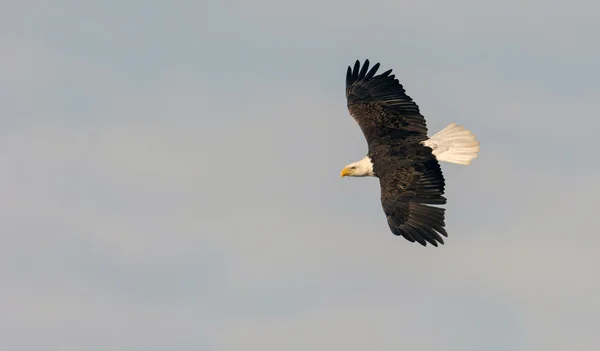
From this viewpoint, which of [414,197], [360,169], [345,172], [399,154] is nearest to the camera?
[414,197]

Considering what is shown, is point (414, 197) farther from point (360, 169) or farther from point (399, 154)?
point (360, 169)

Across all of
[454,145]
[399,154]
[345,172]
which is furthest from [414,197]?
[345,172]

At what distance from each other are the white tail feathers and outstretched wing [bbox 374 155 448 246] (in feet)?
1.29

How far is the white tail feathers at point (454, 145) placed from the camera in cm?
2541

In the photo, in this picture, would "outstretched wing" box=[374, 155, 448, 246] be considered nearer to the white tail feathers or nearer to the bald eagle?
the bald eagle

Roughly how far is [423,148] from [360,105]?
6.43 feet

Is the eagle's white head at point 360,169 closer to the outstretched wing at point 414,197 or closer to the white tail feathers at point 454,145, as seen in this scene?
the outstretched wing at point 414,197

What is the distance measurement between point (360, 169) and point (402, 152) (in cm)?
117

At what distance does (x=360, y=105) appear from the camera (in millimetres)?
26453

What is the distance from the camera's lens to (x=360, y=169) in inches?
1022

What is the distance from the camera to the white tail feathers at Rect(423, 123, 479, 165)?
83.4 ft

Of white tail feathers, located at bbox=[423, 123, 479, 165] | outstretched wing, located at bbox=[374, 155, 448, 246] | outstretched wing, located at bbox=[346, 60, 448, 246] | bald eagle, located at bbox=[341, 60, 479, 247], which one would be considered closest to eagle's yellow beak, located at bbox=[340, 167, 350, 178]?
bald eagle, located at bbox=[341, 60, 479, 247]

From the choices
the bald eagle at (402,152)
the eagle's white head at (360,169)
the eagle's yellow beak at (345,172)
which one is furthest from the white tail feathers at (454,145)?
the eagle's yellow beak at (345,172)

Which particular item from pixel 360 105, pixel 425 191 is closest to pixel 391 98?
pixel 360 105
